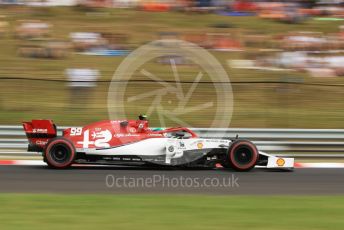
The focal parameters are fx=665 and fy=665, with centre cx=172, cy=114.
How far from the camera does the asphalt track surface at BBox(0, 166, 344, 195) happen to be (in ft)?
29.5

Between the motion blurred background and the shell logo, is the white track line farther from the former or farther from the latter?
the motion blurred background

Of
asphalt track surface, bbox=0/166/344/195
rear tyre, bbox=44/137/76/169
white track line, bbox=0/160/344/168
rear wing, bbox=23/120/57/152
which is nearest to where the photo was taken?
asphalt track surface, bbox=0/166/344/195

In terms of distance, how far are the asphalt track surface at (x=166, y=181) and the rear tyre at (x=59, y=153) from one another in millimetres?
149

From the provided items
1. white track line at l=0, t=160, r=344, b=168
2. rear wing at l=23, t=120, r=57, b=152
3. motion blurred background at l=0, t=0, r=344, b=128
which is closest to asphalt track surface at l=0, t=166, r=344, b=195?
rear wing at l=23, t=120, r=57, b=152

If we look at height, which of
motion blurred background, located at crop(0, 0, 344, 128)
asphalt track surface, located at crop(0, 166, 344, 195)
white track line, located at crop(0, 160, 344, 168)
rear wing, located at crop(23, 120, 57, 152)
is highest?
motion blurred background, located at crop(0, 0, 344, 128)

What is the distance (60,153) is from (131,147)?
1.18 meters

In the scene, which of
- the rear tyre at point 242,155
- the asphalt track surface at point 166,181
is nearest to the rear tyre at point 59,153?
the asphalt track surface at point 166,181

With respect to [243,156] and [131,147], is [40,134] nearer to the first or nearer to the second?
[131,147]

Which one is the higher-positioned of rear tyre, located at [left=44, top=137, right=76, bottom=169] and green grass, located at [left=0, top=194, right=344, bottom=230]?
rear tyre, located at [left=44, top=137, right=76, bottom=169]

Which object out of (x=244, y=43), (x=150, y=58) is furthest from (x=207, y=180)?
(x=244, y=43)

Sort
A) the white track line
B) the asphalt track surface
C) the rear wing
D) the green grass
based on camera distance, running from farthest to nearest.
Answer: the white track line
the rear wing
the asphalt track surface
the green grass

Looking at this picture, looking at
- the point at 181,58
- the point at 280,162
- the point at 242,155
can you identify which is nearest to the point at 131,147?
the point at 242,155

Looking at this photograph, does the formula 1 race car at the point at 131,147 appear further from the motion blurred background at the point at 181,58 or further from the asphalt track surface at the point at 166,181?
the motion blurred background at the point at 181,58

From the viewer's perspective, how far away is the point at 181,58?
1961cm
